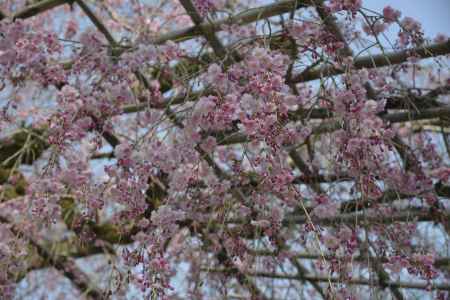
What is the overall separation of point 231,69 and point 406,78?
2333 millimetres

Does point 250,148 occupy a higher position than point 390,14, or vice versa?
point 390,14

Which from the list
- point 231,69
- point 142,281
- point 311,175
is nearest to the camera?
point 142,281

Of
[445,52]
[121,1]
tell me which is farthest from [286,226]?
[121,1]

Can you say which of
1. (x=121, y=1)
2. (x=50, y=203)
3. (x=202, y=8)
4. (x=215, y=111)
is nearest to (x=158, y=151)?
(x=215, y=111)

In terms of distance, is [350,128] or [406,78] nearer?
[350,128]

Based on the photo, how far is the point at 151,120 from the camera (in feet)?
7.63

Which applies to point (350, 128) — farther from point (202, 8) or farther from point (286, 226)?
point (286, 226)

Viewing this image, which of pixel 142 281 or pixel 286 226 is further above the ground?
pixel 286 226

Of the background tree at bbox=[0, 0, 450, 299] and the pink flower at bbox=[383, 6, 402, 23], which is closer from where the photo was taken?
the background tree at bbox=[0, 0, 450, 299]

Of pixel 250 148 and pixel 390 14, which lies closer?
pixel 390 14

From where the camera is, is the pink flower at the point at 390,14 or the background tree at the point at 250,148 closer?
the background tree at the point at 250,148

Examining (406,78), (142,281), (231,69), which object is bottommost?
(142,281)

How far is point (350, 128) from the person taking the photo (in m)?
1.73

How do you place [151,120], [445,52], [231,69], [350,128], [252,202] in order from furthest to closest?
1. [151,120]
2. [445,52]
3. [252,202]
4. [231,69]
5. [350,128]
